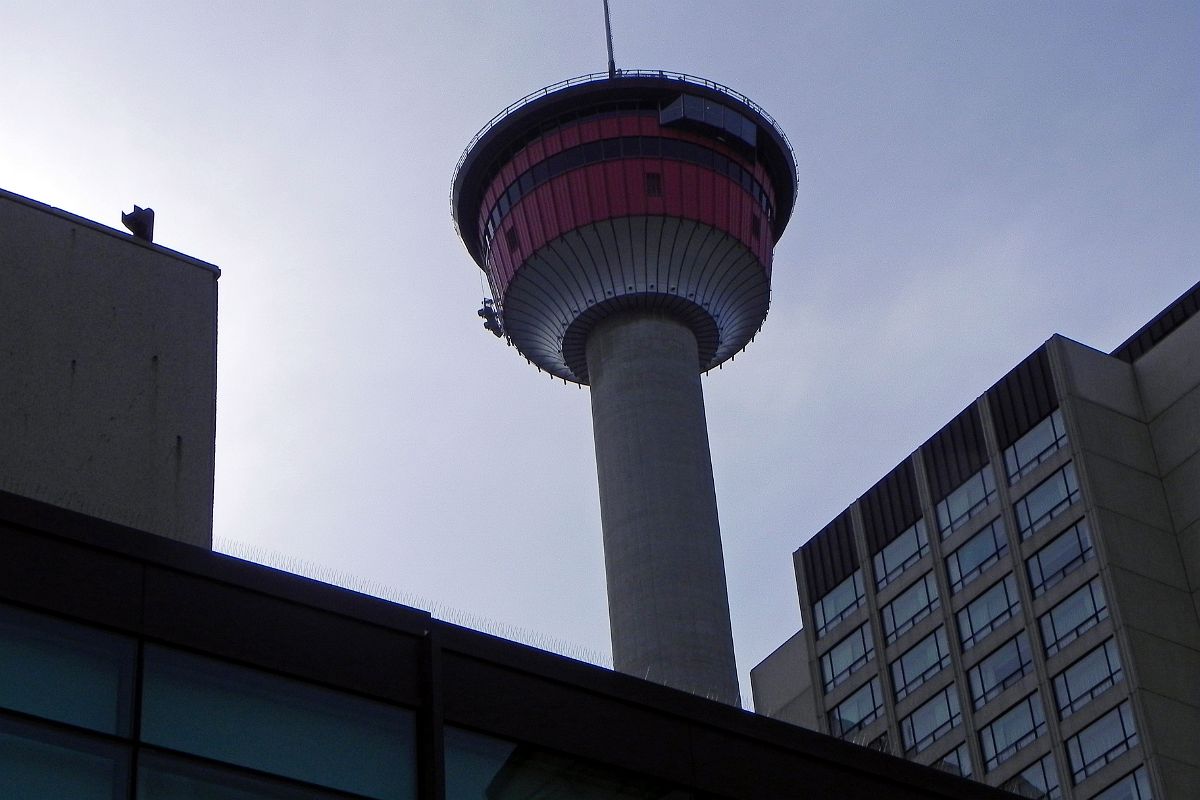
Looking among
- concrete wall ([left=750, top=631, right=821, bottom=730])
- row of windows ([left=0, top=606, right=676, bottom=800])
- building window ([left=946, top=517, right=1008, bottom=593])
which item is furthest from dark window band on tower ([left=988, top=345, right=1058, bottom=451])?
row of windows ([left=0, top=606, right=676, bottom=800])

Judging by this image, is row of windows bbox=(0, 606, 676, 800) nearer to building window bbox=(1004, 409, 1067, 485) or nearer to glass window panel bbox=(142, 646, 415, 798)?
glass window panel bbox=(142, 646, 415, 798)

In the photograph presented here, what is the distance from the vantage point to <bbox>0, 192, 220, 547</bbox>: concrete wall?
2581cm

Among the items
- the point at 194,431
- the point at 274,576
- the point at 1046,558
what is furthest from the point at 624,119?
the point at 274,576

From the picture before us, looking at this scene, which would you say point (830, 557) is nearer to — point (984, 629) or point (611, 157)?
point (984, 629)

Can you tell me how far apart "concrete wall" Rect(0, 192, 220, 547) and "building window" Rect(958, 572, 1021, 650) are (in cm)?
5375

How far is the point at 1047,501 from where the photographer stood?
76.7 meters

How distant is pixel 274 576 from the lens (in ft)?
67.7

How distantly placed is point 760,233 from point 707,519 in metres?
18.0

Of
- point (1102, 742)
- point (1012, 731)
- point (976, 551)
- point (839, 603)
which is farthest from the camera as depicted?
point (839, 603)

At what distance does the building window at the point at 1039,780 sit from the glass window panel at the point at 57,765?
56227mm

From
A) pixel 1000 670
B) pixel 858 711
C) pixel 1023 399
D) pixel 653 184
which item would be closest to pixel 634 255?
pixel 653 184

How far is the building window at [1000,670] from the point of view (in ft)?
246

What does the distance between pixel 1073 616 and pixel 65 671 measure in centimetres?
5969

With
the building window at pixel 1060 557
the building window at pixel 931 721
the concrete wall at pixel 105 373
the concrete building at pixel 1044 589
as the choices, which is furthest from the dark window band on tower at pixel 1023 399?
the concrete wall at pixel 105 373
